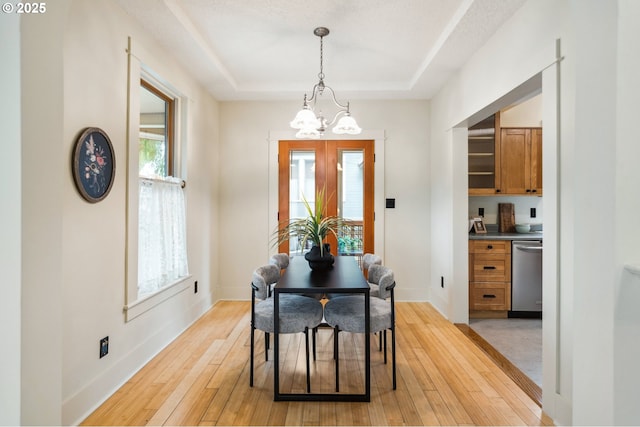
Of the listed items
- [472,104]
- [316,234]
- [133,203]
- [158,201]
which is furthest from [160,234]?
[472,104]

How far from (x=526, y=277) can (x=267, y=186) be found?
336 centimetres

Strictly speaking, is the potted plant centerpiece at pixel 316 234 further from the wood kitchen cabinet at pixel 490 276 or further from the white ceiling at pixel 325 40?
the wood kitchen cabinet at pixel 490 276

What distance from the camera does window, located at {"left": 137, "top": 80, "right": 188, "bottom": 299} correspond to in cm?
277

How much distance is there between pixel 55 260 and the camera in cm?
136

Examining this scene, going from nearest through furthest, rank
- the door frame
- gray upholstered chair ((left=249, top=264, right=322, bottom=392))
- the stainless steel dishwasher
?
gray upholstered chair ((left=249, top=264, right=322, bottom=392))
the stainless steel dishwasher
the door frame

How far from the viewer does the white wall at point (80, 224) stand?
125 centimetres

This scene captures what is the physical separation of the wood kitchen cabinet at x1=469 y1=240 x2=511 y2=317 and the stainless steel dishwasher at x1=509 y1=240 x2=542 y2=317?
0.06m

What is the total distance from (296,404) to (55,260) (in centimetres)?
158

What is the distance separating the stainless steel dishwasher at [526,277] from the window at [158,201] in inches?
144

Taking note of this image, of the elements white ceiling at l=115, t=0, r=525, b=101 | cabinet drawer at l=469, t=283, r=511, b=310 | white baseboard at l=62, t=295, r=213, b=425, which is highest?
white ceiling at l=115, t=0, r=525, b=101

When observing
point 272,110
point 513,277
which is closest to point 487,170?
point 513,277
